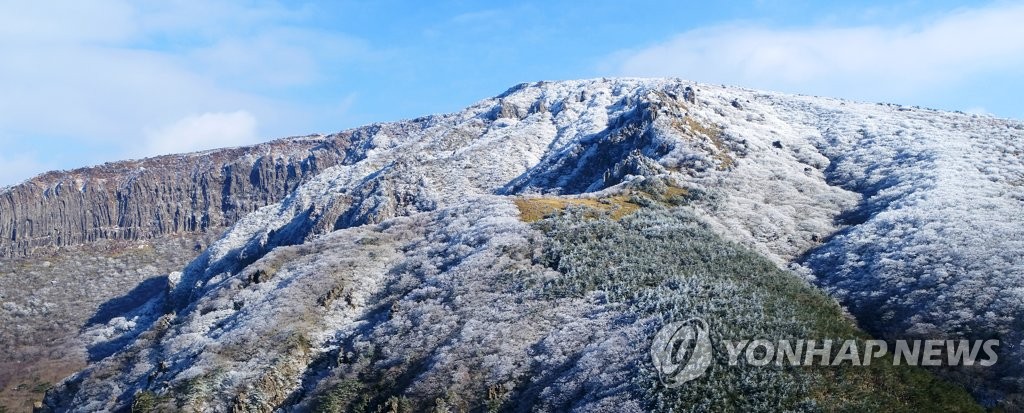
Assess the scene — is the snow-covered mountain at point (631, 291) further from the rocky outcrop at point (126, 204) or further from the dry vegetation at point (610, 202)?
the rocky outcrop at point (126, 204)

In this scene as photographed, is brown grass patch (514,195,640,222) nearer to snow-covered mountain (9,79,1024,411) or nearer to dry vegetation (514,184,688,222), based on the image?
dry vegetation (514,184,688,222)

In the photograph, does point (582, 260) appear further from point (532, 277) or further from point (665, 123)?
point (665, 123)

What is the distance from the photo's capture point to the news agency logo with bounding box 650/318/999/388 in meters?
32.1

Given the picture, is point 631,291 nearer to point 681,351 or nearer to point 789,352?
point 681,351

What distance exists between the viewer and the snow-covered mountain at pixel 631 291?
113 feet

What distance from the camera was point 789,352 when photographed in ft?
108

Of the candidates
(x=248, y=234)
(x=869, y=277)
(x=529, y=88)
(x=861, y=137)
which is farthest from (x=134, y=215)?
(x=869, y=277)

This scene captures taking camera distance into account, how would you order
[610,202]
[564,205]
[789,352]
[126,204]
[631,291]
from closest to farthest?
[789,352]
[631,291]
[564,205]
[610,202]
[126,204]

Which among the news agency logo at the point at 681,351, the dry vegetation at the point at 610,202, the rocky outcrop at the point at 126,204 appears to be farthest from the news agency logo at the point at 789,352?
the rocky outcrop at the point at 126,204

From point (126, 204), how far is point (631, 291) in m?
185

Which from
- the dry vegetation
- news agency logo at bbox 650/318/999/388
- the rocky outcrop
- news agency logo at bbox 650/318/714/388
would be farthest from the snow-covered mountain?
the rocky outcrop

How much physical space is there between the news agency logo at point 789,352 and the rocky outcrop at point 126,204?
166349 mm

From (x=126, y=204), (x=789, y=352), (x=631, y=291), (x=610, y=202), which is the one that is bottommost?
(x=789, y=352)

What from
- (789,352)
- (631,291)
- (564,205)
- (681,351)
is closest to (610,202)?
(564,205)
